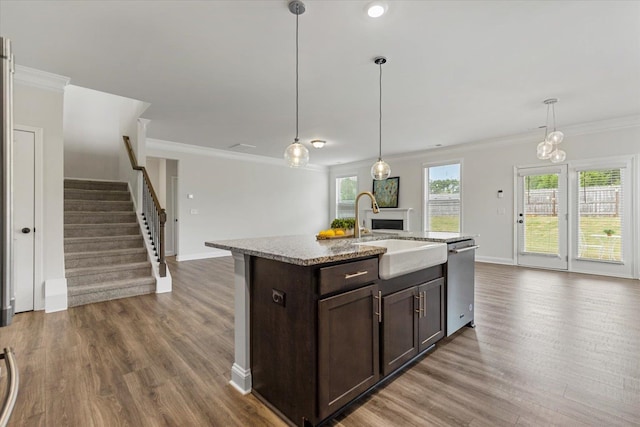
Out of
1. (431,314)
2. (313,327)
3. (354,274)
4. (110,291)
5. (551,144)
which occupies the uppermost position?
(551,144)

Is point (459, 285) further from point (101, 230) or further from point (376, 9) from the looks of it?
point (101, 230)

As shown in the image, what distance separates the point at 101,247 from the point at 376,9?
4.67m

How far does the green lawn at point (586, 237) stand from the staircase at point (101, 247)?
6.76 metres

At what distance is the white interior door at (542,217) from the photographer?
5.61m

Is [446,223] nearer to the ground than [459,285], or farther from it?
farther from it

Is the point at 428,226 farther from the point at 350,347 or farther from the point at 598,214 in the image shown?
the point at 350,347

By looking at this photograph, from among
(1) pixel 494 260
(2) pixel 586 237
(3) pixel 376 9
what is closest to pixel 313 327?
(3) pixel 376 9

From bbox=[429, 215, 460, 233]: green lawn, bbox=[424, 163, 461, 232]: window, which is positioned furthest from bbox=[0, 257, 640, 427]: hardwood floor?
bbox=[424, 163, 461, 232]: window

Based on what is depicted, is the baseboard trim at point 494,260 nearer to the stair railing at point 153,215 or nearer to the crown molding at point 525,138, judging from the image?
the crown molding at point 525,138

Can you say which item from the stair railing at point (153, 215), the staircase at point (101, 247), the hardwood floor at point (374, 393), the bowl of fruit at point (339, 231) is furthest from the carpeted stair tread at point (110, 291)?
the bowl of fruit at point (339, 231)

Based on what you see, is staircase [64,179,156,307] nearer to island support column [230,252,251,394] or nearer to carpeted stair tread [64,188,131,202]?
carpeted stair tread [64,188,131,202]

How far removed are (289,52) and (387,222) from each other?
239 inches

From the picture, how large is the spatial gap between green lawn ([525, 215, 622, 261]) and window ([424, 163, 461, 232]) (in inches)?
57.9

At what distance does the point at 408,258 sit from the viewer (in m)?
2.05
